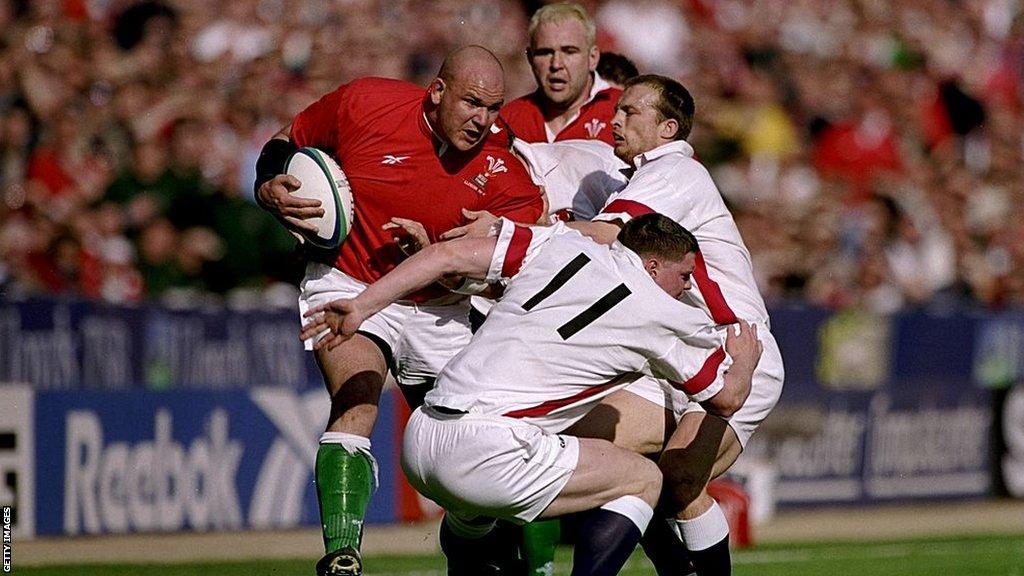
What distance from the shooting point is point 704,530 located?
7.43m

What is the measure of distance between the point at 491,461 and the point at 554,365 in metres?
0.45

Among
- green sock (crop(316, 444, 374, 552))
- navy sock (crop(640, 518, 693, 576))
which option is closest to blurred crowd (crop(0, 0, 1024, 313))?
green sock (crop(316, 444, 374, 552))

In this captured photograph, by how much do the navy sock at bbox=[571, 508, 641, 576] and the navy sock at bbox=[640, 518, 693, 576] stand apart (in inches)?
46.8

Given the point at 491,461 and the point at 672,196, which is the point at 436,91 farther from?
the point at 491,461

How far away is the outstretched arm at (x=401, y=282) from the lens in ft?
21.0

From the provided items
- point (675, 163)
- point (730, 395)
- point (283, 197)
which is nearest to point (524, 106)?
point (675, 163)

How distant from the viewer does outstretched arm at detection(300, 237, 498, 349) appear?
6.41 metres

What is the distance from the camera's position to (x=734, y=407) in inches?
259

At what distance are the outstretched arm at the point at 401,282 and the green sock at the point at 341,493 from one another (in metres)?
0.68

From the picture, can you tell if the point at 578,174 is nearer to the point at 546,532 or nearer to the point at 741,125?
the point at 546,532

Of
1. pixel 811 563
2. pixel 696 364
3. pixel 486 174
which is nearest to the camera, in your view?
pixel 696 364

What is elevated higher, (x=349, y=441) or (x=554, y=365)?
(x=554, y=365)
